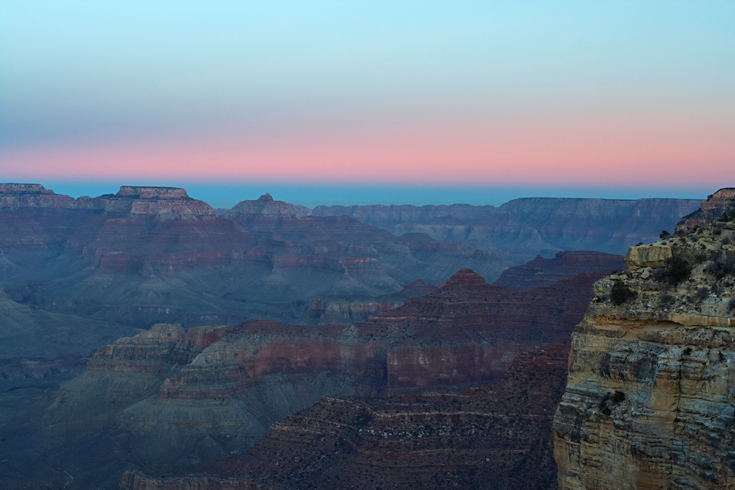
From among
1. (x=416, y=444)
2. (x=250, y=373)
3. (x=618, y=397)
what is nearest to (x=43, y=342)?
(x=250, y=373)

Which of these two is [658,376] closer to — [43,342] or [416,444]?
[416,444]

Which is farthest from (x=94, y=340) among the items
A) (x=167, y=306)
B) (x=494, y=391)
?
(x=494, y=391)

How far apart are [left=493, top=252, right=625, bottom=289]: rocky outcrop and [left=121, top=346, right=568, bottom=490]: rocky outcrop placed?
170 feet

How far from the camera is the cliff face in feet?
53.3

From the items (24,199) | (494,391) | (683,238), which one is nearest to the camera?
(683,238)

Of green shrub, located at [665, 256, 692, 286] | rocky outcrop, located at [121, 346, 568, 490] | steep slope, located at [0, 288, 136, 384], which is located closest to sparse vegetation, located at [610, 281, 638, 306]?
green shrub, located at [665, 256, 692, 286]

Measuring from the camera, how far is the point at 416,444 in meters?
40.5

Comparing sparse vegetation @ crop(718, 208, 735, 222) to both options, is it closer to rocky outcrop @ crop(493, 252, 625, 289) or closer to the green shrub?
the green shrub

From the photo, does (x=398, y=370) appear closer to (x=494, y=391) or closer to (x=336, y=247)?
(x=494, y=391)

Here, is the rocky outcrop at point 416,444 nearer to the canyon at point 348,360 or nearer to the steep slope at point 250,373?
the canyon at point 348,360

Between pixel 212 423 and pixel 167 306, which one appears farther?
pixel 167 306

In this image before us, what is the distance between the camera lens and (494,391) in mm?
44531

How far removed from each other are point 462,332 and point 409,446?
29.4 m

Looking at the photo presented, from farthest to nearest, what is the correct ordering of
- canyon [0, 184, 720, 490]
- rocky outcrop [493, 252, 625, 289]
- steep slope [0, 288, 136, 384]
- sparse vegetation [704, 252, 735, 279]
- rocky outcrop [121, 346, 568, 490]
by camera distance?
steep slope [0, 288, 136, 384] < rocky outcrop [493, 252, 625, 289] < rocky outcrop [121, 346, 568, 490] < canyon [0, 184, 720, 490] < sparse vegetation [704, 252, 735, 279]
